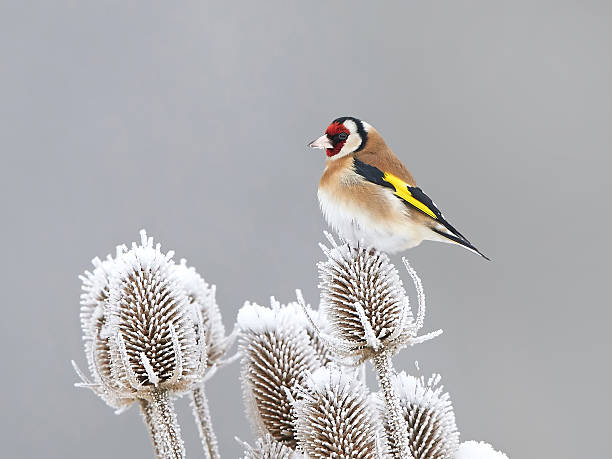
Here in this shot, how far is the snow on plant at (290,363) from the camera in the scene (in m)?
1.15

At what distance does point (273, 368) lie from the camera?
132 cm

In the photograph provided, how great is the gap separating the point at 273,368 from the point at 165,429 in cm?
21

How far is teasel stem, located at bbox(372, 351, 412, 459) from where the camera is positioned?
1113 mm

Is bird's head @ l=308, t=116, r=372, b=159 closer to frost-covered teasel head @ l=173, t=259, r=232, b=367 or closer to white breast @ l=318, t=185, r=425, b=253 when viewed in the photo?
white breast @ l=318, t=185, r=425, b=253

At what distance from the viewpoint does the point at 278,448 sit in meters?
1.20

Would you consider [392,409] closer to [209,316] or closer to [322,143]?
[209,316]

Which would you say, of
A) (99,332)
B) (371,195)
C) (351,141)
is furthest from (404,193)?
(99,332)

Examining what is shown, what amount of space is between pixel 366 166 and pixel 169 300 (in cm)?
55

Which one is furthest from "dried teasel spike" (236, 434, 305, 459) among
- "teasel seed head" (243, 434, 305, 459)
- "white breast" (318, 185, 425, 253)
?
"white breast" (318, 185, 425, 253)

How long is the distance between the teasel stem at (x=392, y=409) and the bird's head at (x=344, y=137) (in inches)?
21.0

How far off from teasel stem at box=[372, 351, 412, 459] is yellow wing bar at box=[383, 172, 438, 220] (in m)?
0.42

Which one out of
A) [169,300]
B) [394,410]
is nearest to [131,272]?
[169,300]

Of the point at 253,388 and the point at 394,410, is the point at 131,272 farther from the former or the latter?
the point at 394,410

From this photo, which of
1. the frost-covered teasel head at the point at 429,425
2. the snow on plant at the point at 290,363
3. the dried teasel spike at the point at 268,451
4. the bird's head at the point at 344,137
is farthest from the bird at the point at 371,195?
the dried teasel spike at the point at 268,451
